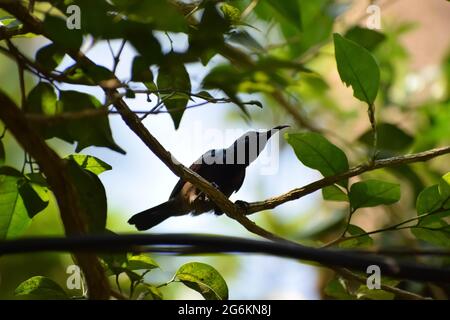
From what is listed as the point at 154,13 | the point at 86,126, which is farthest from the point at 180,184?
the point at 154,13

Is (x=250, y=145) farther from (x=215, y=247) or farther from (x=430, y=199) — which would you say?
(x=215, y=247)

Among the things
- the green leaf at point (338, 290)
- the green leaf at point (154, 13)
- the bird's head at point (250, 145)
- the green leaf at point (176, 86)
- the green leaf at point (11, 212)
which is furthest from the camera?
the bird's head at point (250, 145)

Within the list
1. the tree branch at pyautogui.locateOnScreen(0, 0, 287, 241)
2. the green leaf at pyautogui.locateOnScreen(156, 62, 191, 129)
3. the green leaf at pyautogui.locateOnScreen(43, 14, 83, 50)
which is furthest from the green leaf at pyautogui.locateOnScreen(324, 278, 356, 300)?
the green leaf at pyautogui.locateOnScreen(43, 14, 83, 50)

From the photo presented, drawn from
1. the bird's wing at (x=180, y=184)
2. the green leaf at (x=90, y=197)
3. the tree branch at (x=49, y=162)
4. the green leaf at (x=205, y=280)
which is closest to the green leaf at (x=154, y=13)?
the tree branch at (x=49, y=162)

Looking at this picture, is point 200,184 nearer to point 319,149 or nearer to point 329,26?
point 319,149

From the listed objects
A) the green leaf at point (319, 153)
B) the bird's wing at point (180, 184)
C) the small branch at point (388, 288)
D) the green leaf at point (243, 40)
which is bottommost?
the small branch at point (388, 288)

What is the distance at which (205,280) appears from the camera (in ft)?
7.21

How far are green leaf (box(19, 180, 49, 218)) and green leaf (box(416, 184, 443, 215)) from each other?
109 cm

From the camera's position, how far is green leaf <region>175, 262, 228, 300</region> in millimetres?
2184

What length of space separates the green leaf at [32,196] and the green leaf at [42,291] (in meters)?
0.24

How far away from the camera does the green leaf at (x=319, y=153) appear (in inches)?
80.7

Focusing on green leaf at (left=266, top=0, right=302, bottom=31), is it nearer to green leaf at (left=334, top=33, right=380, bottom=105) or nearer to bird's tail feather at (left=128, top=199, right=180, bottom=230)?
green leaf at (left=334, top=33, right=380, bottom=105)

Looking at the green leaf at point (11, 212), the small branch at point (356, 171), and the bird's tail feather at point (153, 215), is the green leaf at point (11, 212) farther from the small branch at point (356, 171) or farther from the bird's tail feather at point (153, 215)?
the bird's tail feather at point (153, 215)
